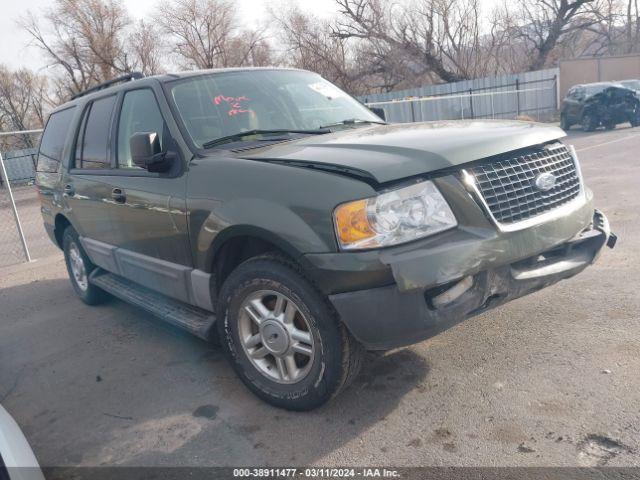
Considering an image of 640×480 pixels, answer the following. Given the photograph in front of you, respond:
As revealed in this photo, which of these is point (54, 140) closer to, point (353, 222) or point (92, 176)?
point (92, 176)

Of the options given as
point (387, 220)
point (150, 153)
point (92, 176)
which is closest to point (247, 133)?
point (150, 153)

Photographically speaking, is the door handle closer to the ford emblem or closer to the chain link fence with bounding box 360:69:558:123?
the ford emblem

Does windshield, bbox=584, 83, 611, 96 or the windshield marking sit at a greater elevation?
the windshield marking

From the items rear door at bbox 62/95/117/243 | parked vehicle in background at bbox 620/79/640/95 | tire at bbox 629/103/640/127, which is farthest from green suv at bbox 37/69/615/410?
parked vehicle in background at bbox 620/79/640/95

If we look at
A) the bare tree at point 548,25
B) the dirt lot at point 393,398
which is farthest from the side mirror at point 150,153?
the bare tree at point 548,25

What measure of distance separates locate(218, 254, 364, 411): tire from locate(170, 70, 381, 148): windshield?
105 centimetres

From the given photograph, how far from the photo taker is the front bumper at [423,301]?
8.39 feet

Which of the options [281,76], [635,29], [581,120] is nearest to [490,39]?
[635,29]

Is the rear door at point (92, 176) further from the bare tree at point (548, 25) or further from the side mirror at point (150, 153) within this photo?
the bare tree at point (548, 25)

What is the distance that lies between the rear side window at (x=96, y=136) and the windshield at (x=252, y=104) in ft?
3.12

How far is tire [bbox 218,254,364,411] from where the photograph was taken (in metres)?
2.80

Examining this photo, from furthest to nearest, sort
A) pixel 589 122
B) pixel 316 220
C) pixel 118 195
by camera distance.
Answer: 1. pixel 589 122
2. pixel 118 195
3. pixel 316 220

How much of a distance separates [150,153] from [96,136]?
154 cm

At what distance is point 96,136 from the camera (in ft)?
15.4
